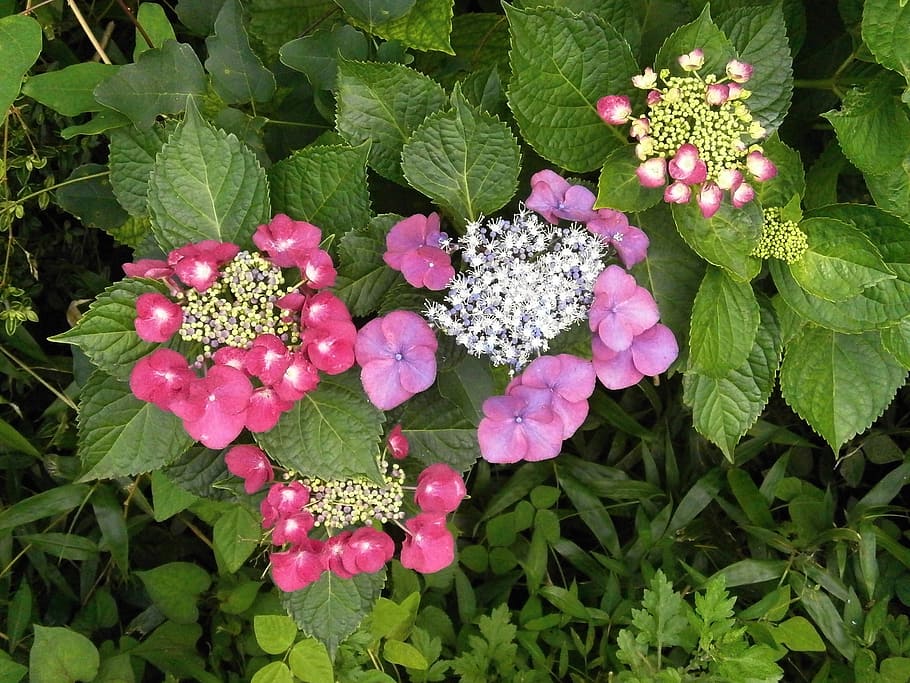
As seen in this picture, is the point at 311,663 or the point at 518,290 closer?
the point at 518,290

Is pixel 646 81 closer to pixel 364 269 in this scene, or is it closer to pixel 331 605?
pixel 364 269

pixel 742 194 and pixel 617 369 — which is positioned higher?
pixel 742 194

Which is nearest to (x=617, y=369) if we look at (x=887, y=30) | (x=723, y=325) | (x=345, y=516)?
(x=723, y=325)

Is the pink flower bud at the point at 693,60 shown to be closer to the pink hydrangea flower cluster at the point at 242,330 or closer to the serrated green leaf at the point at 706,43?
the serrated green leaf at the point at 706,43

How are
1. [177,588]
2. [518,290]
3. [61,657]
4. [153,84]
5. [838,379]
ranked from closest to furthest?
[518,290] < [153,84] < [838,379] < [61,657] < [177,588]

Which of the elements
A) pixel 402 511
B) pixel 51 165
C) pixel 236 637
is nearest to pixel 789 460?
pixel 402 511

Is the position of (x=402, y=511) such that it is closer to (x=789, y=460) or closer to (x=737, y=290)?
(x=737, y=290)

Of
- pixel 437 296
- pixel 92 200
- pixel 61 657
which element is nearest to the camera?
pixel 437 296

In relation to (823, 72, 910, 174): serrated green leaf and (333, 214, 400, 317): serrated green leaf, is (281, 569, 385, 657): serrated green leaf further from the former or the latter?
(823, 72, 910, 174): serrated green leaf
